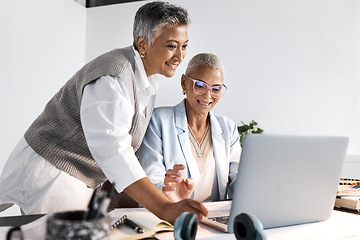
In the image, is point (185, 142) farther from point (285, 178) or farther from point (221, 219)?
point (285, 178)

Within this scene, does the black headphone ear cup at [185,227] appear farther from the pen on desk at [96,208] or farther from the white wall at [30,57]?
the white wall at [30,57]

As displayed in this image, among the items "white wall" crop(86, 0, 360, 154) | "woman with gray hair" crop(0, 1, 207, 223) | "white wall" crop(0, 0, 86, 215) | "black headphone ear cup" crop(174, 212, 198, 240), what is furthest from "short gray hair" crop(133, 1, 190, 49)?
"white wall" crop(86, 0, 360, 154)

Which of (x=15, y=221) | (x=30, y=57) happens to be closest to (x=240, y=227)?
(x=15, y=221)

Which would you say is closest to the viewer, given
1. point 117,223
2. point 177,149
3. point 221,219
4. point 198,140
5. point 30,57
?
point 117,223

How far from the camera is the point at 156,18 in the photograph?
1488 mm

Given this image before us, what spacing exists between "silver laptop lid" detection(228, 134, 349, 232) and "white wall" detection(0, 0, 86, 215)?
3.35 meters

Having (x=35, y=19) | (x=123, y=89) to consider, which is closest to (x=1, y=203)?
(x=123, y=89)

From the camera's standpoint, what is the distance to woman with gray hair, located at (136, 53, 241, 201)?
6.18 ft

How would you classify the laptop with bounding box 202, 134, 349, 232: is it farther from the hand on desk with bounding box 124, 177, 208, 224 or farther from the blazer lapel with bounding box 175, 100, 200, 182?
the blazer lapel with bounding box 175, 100, 200, 182

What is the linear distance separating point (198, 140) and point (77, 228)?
1598 mm

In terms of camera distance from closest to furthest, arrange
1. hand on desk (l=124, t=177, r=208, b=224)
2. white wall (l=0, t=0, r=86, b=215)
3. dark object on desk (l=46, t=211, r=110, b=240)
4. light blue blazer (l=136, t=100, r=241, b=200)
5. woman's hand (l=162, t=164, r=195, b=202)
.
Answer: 1. dark object on desk (l=46, t=211, r=110, b=240)
2. hand on desk (l=124, t=177, r=208, b=224)
3. woman's hand (l=162, t=164, r=195, b=202)
4. light blue blazer (l=136, t=100, r=241, b=200)
5. white wall (l=0, t=0, r=86, b=215)

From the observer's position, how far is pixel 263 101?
4.26 meters

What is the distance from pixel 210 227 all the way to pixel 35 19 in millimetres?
3766

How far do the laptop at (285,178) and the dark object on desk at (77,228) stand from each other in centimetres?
56
